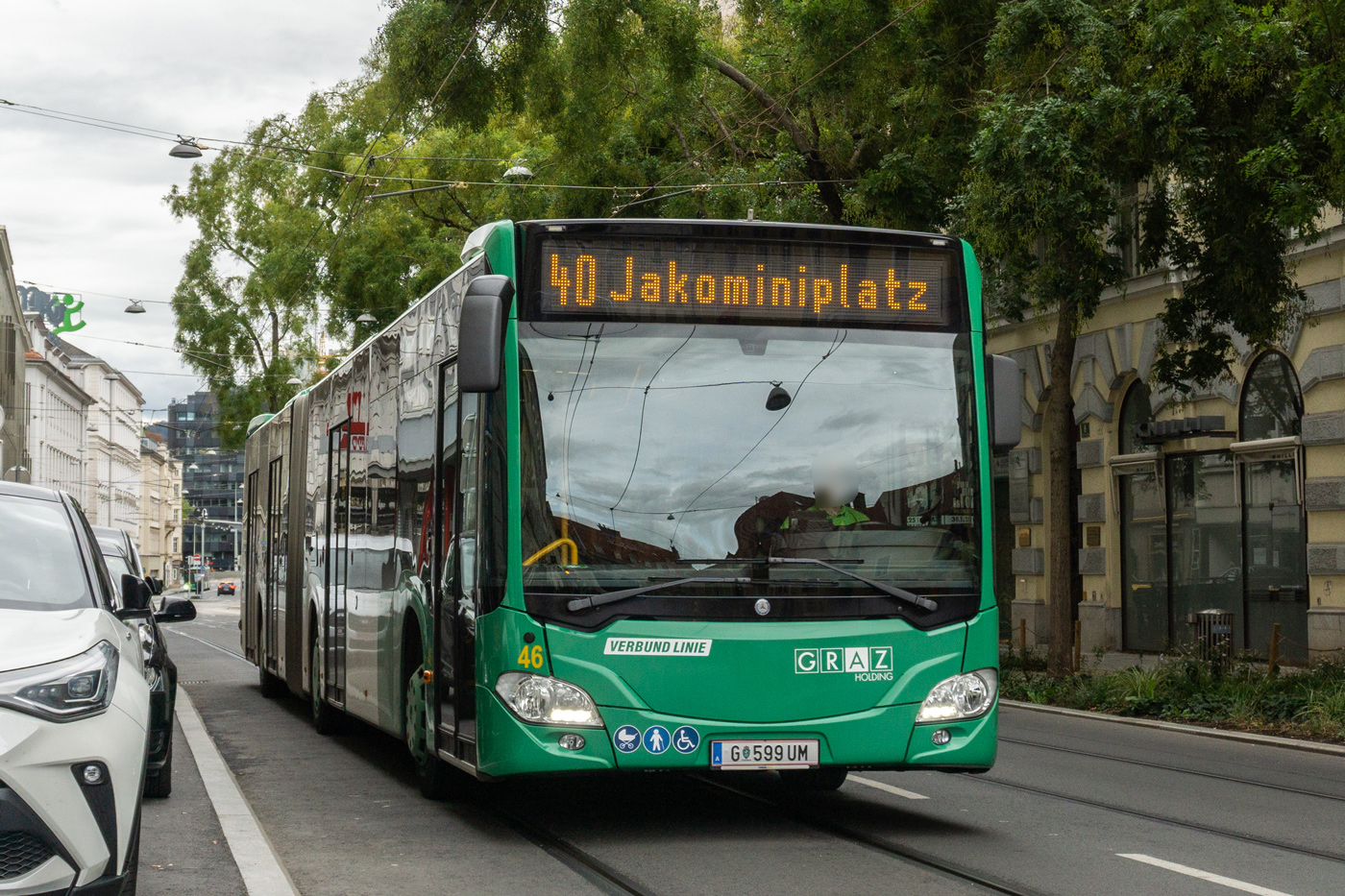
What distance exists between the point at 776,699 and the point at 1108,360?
65.2ft

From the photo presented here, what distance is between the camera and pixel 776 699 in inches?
314

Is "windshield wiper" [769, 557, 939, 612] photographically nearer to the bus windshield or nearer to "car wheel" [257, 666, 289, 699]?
the bus windshield

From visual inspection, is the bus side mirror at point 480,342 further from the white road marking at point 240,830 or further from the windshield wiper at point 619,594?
the white road marking at point 240,830

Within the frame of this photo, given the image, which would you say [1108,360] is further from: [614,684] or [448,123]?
[614,684]

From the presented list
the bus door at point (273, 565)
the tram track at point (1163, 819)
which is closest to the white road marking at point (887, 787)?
the tram track at point (1163, 819)

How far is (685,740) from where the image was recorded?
7.89m

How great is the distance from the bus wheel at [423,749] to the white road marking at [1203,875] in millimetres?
3891

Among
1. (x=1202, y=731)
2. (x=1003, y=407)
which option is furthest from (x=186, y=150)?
(x=1003, y=407)

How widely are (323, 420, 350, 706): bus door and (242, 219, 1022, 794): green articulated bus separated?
409cm

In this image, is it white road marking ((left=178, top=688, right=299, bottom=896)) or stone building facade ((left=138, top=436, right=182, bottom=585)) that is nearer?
white road marking ((left=178, top=688, right=299, bottom=896))

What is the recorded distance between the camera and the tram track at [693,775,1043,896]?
22.8ft

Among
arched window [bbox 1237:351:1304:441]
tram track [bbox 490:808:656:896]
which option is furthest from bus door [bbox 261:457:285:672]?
arched window [bbox 1237:351:1304:441]

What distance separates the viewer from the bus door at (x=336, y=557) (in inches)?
504

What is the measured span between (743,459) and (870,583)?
853 millimetres
